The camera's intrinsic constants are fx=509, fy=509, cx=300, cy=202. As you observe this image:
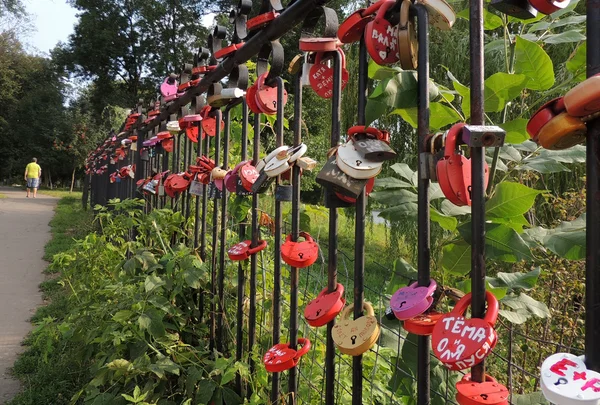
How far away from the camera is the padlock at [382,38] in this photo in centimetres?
93

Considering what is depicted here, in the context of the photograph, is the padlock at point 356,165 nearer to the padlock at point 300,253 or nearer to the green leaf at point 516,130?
the green leaf at point 516,130

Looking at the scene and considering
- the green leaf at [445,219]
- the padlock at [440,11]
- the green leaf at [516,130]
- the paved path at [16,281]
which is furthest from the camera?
the paved path at [16,281]

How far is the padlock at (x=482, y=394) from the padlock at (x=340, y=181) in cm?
41

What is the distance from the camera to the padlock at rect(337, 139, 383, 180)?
38.3 inches

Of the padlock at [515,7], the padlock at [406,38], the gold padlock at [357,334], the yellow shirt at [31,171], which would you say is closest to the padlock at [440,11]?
the padlock at [406,38]

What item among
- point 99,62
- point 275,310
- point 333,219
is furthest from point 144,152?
point 99,62

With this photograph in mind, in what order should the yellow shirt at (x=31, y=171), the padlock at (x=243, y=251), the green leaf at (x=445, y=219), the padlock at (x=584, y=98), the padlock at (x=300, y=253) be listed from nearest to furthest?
1. the padlock at (x=584, y=98)
2. the green leaf at (x=445, y=219)
3. the padlock at (x=300, y=253)
4. the padlock at (x=243, y=251)
5. the yellow shirt at (x=31, y=171)

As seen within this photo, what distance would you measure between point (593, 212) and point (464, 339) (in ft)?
0.77

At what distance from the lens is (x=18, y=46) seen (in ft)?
109

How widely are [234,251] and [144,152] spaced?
307 cm

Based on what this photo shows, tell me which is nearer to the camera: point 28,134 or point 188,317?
point 188,317

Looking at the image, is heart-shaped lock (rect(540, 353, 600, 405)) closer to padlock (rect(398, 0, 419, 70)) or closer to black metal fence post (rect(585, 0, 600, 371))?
black metal fence post (rect(585, 0, 600, 371))

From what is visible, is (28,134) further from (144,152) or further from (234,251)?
(234,251)

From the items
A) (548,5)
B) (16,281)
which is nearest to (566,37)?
(548,5)
